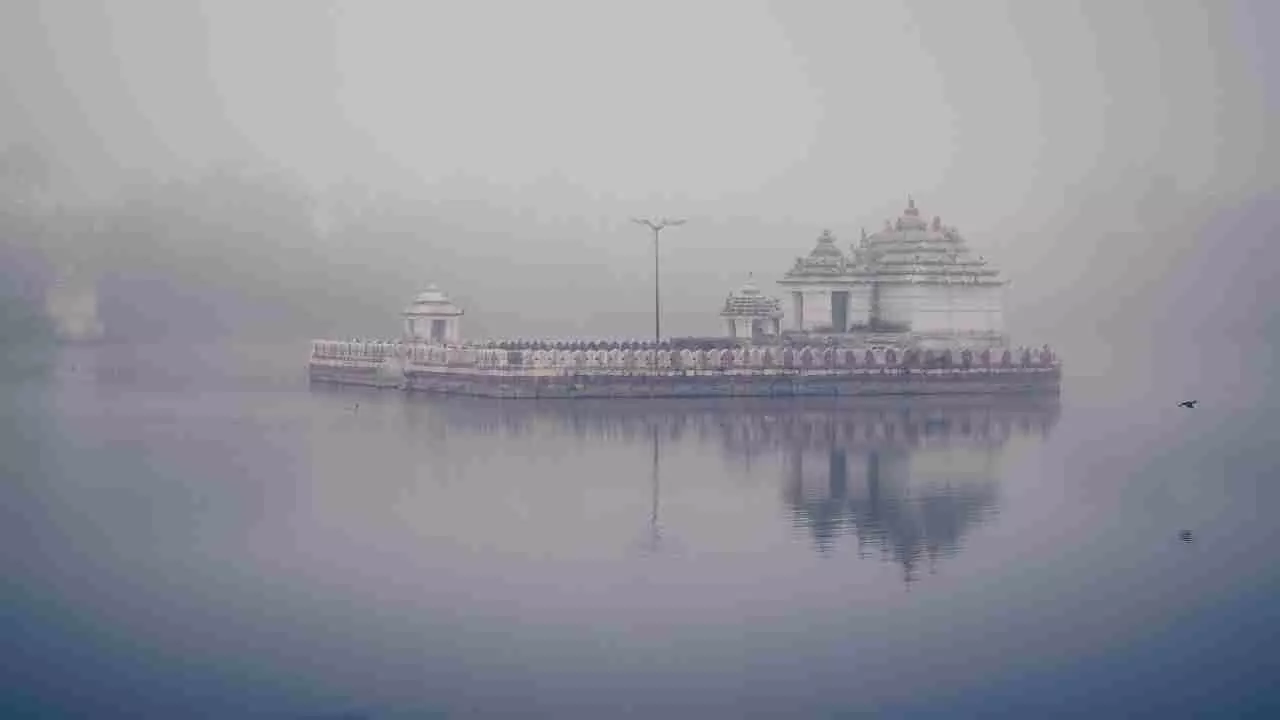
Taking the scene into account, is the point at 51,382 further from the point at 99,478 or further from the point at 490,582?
the point at 490,582

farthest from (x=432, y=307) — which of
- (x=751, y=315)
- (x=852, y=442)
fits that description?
(x=852, y=442)

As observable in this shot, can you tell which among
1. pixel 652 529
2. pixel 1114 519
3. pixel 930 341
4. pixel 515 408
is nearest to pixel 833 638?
pixel 652 529

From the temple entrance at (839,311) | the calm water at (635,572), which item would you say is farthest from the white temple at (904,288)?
the calm water at (635,572)

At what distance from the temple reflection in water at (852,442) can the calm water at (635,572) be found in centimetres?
18

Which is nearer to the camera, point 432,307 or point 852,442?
point 852,442

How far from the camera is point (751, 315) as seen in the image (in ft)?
197

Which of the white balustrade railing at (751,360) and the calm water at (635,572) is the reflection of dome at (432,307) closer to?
the white balustrade railing at (751,360)

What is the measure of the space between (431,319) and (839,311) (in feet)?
51.7

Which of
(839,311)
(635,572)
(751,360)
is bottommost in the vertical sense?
(635,572)

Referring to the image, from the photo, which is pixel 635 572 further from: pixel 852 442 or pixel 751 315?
pixel 751 315

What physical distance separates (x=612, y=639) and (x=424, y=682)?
287 centimetres

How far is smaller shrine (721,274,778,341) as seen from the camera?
197 feet

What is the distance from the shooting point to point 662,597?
2297cm

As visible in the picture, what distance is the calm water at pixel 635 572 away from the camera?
18938 mm
